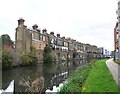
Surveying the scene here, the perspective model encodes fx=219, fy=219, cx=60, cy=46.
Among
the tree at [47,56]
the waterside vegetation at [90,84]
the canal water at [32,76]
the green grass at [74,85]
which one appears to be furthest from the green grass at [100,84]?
the tree at [47,56]

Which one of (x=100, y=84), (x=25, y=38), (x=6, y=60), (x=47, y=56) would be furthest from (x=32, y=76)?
(x=47, y=56)

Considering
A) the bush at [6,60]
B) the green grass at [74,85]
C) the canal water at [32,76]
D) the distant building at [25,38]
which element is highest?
the distant building at [25,38]

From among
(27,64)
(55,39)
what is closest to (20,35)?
(27,64)

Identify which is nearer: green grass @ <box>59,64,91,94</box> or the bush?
green grass @ <box>59,64,91,94</box>

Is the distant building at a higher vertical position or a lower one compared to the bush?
higher

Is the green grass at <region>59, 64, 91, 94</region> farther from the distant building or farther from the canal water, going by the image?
the distant building

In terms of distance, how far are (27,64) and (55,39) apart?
3349 centimetres

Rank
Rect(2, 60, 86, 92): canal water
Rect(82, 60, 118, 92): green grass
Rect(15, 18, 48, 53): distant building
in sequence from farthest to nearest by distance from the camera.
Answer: Rect(15, 18, 48, 53): distant building → Rect(2, 60, 86, 92): canal water → Rect(82, 60, 118, 92): green grass

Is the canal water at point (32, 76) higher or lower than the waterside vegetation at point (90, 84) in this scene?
lower

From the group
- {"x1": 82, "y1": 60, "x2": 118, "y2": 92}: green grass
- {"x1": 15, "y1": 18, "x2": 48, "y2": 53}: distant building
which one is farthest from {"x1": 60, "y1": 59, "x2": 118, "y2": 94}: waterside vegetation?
{"x1": 15, "y1": 18, "x2": 48, "y2": 53}: distant building

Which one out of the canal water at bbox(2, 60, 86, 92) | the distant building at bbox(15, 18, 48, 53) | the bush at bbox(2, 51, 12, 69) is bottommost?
the canal water at bbox(2, 60, 86, 92)

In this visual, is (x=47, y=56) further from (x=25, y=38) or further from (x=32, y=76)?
(x=32, y=76)

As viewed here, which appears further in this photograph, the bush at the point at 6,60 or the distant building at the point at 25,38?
the distant building at the point at 25,38

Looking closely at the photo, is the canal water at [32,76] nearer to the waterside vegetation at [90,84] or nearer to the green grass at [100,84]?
the waterside vegetation at [90,84]
